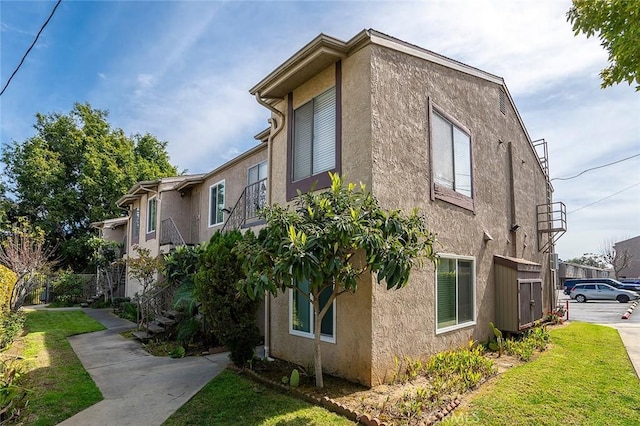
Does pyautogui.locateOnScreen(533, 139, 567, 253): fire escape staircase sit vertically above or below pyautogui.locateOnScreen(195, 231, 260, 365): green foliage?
above

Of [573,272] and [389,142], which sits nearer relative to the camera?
[389,142]

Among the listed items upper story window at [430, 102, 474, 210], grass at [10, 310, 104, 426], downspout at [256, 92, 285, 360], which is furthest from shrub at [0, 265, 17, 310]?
upper story window at [430, 102, 474, 210]

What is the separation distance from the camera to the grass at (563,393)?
5574mm

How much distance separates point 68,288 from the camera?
77.0 ft

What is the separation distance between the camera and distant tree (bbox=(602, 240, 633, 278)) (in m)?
49.8

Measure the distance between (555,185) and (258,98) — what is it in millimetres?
18564

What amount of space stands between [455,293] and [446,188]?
2518 mm

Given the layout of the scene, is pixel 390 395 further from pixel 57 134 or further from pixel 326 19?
pixel 57 134

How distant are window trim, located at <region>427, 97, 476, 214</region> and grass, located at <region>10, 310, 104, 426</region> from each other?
7678 mm

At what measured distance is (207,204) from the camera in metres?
16.2

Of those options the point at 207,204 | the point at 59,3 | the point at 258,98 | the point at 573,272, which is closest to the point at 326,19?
the point at 258,98

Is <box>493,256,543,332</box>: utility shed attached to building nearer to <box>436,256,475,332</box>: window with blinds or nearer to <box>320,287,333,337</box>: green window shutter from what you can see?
<box>436,256,475,332</box>: window with blinds

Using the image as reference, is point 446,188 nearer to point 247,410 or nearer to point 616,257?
point 247,410

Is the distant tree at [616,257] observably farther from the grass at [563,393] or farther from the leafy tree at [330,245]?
the leafy tree at [330,245]
